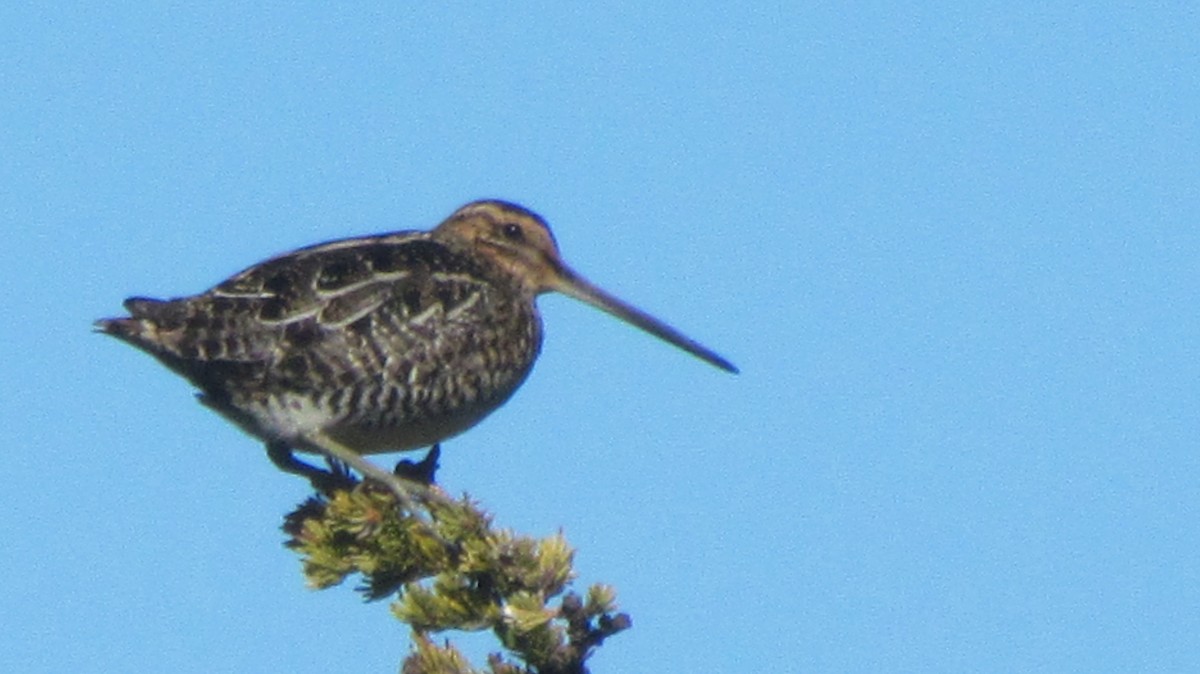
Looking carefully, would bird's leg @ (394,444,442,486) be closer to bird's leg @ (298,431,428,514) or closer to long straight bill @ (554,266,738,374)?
bird's leg @ (298,431,428,514)

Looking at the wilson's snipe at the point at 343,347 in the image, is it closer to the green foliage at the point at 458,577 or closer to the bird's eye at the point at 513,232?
the bird's eye at the point at 513,232

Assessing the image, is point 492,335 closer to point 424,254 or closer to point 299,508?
point 424,254

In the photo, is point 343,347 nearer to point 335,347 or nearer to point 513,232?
point 335,347

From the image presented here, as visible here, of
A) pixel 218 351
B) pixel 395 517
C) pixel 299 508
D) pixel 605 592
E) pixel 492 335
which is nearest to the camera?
pixel 605 592

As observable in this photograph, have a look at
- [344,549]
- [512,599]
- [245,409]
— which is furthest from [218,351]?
[512,599]

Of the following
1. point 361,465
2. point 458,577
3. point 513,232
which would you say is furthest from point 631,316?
point 458,577

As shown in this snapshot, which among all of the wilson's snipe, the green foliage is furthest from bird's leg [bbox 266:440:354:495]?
the green foliage
